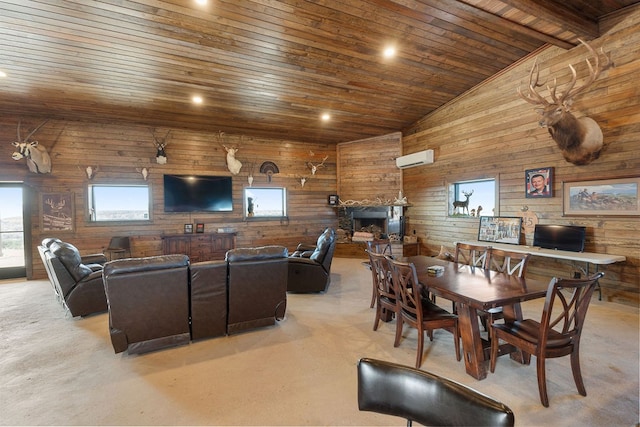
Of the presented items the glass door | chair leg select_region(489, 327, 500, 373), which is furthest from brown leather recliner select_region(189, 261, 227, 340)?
the glass door

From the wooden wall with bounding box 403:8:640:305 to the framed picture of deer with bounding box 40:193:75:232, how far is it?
7.73 metres

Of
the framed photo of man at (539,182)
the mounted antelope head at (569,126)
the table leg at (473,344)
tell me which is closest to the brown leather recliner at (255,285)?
the table leg at (473,344)

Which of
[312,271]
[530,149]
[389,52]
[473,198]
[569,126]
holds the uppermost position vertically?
[389,52]

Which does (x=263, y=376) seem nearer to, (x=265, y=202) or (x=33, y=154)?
(x=265, y=202)

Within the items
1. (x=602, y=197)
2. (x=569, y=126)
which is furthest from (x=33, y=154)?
(x=602, y=197)

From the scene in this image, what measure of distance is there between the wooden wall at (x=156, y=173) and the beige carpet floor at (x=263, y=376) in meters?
3.07

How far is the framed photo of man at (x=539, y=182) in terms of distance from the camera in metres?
4.86

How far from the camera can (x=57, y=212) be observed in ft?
19.9

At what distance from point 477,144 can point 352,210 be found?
3529mm

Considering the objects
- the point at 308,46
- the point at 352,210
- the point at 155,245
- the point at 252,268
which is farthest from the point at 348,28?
the point at 155,245

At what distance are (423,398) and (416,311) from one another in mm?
1593

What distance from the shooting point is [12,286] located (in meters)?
5.48

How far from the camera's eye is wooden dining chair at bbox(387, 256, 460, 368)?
8.48ft

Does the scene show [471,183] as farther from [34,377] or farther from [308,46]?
[34,377]
